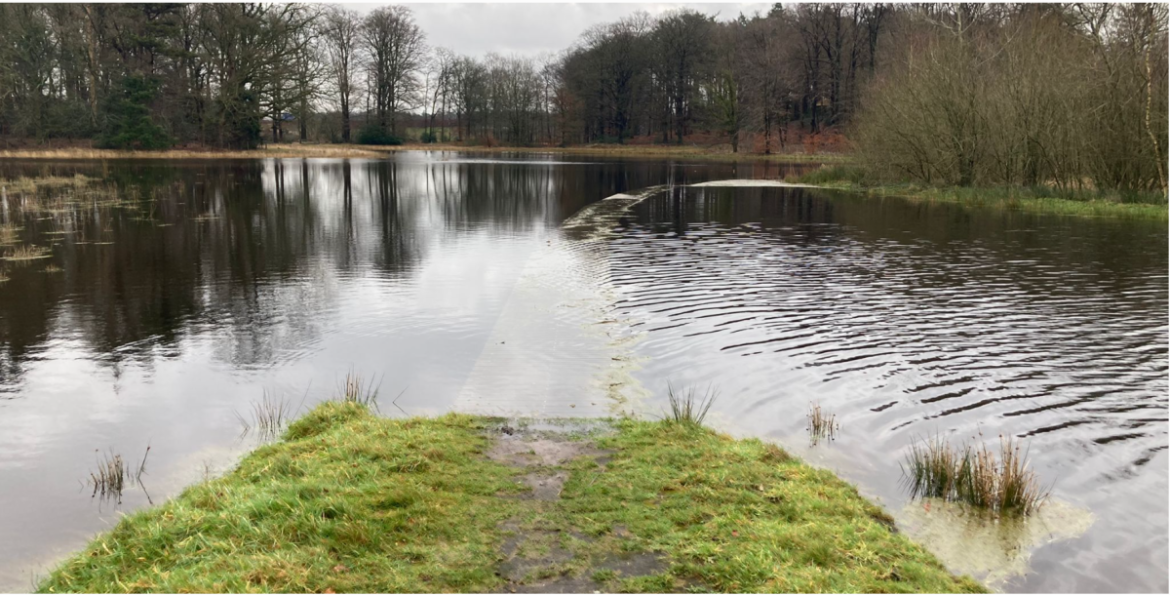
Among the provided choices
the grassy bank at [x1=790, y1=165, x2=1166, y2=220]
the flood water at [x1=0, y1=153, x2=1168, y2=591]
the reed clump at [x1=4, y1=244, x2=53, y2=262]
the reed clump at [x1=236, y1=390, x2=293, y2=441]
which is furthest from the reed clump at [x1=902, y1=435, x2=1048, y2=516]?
the grassy bank at [x1=790, y1=165, x2=1166, y2=220]

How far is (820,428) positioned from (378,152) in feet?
259

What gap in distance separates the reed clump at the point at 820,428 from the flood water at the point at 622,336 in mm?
134

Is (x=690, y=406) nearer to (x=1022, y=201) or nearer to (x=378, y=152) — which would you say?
(x=1022, y=201)

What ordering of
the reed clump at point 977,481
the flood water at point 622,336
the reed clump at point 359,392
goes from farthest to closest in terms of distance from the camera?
the reed clump at point 359,392 < the flood water at point 622,336 < the reed clump at point 977,481

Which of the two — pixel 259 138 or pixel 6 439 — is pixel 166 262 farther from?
pixel 259 138

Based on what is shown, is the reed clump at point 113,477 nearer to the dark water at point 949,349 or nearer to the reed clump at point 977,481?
the dark water at point 949,349

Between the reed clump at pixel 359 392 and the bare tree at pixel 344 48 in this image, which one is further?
the bare tree at pixel 344 48

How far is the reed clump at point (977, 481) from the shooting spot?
652 centimetres

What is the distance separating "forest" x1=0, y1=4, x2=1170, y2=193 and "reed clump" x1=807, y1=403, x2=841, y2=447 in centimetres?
2586

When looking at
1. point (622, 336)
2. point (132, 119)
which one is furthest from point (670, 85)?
point (622, 336)

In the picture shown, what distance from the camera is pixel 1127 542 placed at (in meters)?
6.07

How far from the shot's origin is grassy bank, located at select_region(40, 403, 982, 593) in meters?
4.88

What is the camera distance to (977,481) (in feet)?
21.8

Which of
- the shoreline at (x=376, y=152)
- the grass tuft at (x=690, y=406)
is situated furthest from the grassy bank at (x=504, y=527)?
the shoreline at (x=376, y=152)
